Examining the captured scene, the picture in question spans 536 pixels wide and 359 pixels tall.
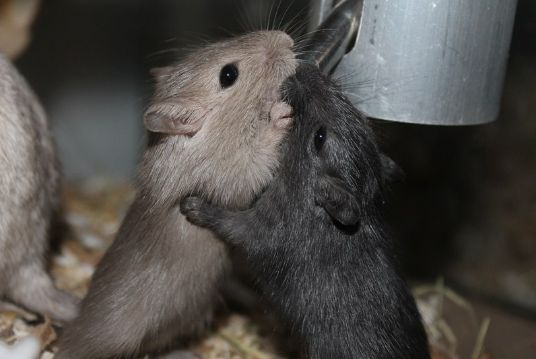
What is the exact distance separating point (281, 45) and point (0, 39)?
1791 mm

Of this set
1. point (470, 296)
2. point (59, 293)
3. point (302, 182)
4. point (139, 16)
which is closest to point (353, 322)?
point (302, 182)

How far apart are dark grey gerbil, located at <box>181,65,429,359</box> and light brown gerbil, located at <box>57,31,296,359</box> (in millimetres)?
91

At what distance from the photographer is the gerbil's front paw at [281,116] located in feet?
9.81

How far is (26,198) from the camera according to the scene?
3.38 m

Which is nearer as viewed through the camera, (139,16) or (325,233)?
(325,233)

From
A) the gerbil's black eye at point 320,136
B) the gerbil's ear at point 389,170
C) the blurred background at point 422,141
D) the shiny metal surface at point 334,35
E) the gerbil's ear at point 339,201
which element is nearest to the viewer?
the gerbil's ear at point 339,201

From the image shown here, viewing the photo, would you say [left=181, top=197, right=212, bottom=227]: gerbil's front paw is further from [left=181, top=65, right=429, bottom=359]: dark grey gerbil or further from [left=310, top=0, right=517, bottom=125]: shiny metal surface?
[left=310, top=0, right=517, bottom=125]: shiny metal surface

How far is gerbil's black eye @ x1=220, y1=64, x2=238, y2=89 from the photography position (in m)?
3.10

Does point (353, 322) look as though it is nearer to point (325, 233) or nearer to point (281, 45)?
point (325, 233)

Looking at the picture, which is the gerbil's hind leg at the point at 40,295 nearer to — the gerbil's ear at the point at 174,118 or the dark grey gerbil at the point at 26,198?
the dark grey gerbil at the point at 26,198

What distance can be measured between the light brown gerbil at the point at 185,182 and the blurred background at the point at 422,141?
6.02 feet

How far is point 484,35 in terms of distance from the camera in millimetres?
3033

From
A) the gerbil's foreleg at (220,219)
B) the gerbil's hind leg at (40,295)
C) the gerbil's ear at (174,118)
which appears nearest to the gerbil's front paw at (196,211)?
the gerbil's foreleg at (220,219)

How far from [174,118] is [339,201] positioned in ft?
2.36
